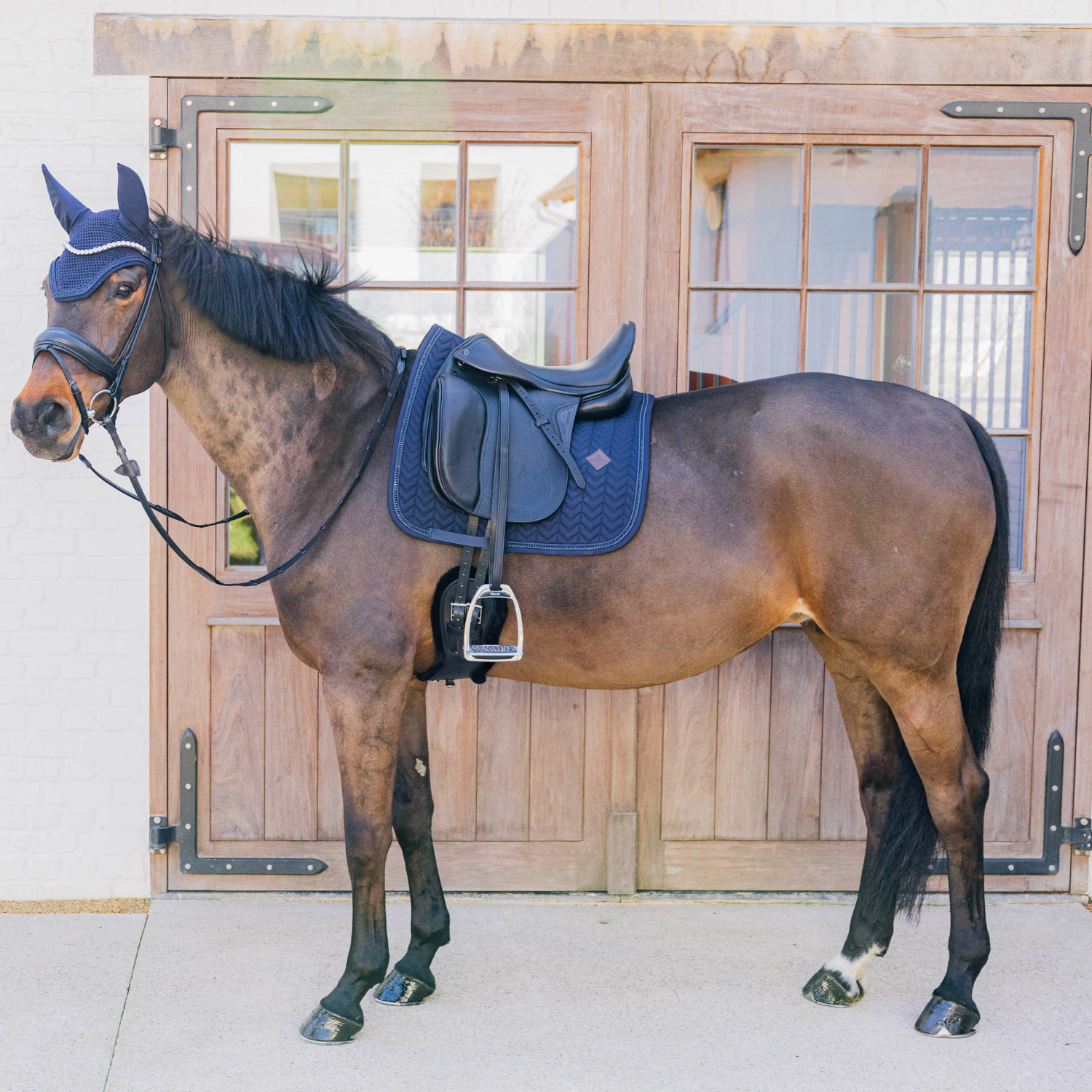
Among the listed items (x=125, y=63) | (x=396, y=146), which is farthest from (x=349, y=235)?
(x=125, y=63)

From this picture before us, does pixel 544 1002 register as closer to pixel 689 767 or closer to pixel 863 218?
pixel 689 767

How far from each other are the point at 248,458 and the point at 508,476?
2.12 ft

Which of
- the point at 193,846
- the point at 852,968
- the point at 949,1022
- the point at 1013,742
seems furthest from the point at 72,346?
the point at 1013,742

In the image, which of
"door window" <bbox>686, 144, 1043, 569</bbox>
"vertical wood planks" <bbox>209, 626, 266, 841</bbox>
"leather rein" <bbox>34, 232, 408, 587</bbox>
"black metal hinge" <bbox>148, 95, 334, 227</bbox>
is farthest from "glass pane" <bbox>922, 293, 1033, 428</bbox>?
"vertical wood planks" <bbox>209, 626, 266, 841</bbox>

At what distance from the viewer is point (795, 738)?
11.4ft

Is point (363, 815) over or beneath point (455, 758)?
over

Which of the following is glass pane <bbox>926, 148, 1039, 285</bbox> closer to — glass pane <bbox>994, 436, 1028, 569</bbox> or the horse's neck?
glass pane <bbox>994, 436, 1028, 569</bbox>

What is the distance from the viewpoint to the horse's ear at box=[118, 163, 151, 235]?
2.36 metres

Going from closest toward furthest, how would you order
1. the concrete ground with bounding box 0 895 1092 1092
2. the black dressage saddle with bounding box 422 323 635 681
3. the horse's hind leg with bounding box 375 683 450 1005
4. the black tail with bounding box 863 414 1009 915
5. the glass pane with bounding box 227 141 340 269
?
the concrete ground with bounding box 0 895 1092 1092
the black dressage saddle with bounding box 422 323 635 681
the black tail with bounding box 863 414 1009 915
the horse's hind leg with bounding box 375 683 450 1005
the glass pane with bounding box 227 141 340 269

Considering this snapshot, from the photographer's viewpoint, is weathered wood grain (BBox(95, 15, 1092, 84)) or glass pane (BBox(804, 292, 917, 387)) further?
glass pane (BBox(804, 292, 917, 387))

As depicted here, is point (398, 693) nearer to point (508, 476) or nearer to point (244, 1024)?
point (508, 476)

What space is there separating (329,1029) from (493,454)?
1.41 meters

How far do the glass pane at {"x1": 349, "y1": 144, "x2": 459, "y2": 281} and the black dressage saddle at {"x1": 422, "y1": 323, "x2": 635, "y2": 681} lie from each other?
34.7 inches

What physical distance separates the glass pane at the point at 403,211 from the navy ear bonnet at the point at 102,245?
1053 mm
